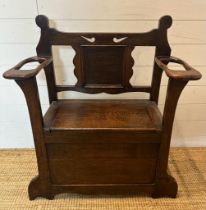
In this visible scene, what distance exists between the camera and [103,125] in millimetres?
1111

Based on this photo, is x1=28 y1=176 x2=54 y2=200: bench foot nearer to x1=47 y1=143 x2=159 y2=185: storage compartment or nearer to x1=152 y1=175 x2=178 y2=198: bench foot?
x1=47 y1=143 x2=159 y2=185: storage compartment

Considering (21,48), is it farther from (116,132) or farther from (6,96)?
(116,132)

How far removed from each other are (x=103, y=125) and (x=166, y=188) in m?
0.47

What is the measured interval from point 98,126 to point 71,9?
2.12 feet

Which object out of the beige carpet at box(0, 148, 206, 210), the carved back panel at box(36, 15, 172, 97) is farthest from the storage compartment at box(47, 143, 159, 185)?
the carved back panel at box(36, 15, 172, 97)

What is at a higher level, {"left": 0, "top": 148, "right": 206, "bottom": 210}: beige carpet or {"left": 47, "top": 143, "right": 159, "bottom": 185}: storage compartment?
{"left": 47, "top": 143, "right": 159, "bottom": 185}: storage compartment

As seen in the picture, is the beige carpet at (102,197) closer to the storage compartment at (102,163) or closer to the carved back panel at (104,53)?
the storage compartment at (102,163)

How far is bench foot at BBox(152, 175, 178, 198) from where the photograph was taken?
1210 millimetres

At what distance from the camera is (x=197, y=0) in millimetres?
1293

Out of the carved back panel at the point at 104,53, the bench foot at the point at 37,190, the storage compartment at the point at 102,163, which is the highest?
the carved back panel at the point at 104,53

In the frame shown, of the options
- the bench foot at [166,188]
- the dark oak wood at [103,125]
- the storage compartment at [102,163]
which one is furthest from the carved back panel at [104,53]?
the bench foot at [166,188]

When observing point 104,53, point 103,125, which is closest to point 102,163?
point 103,125

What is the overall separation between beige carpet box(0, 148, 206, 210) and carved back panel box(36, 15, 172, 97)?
0.51 metres

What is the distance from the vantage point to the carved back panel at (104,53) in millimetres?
1235
